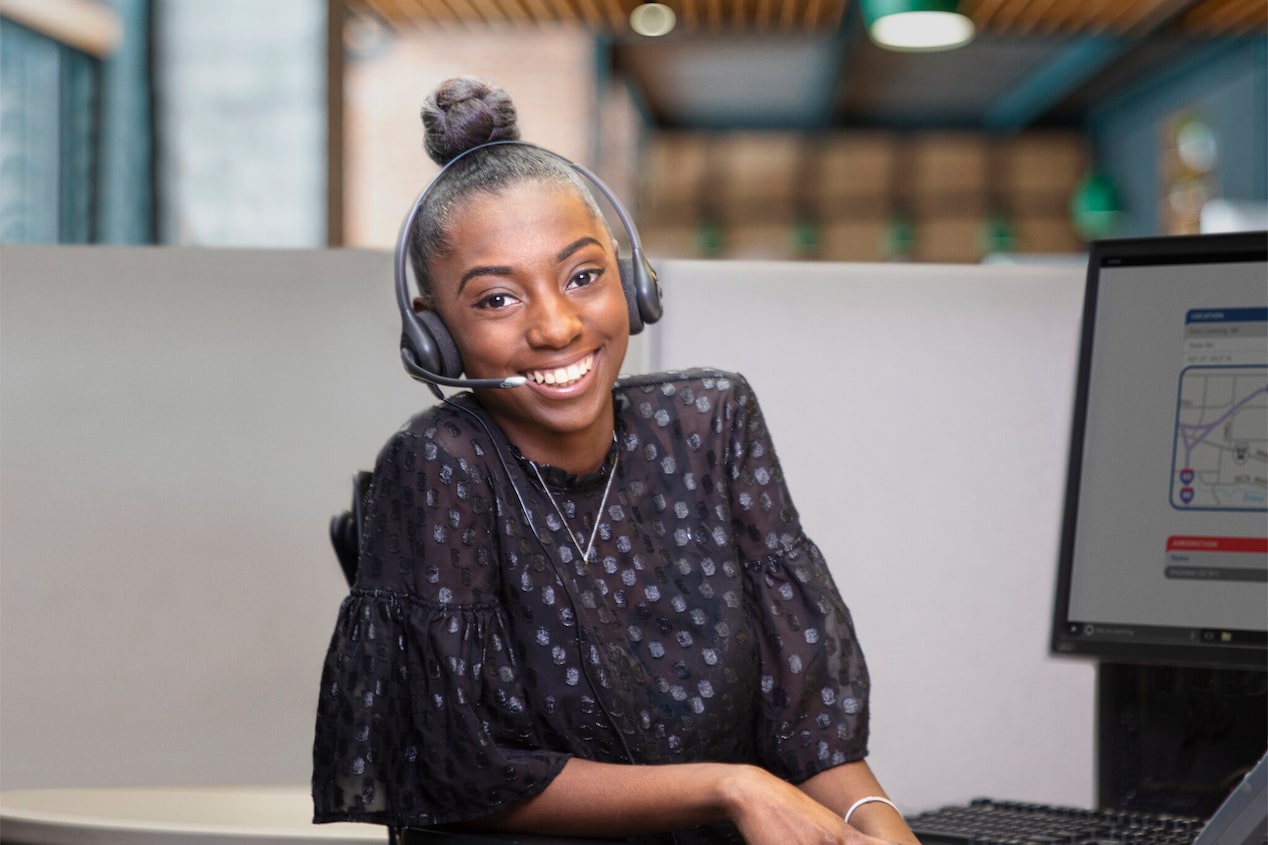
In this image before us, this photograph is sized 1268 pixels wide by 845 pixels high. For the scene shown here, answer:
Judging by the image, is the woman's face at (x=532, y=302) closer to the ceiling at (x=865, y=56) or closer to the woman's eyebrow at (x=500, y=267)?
the woman's eyebrow at (x=500, y=267)

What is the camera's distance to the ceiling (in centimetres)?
703

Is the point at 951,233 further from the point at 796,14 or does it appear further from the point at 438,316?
the point at 438,316

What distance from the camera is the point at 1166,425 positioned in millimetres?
1443

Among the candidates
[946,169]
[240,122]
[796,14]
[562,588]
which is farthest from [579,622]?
[946,169]

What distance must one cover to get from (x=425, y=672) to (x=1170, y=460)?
32.6 inches

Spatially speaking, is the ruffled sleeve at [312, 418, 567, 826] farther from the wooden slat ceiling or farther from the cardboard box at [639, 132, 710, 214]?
the cardboard box at [639, 132, 710, 214]

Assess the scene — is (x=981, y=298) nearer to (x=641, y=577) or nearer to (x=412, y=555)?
(x=641, y=577)

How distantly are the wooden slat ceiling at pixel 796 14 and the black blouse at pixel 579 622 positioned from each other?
18.5ft

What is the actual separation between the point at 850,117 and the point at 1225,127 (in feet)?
12.1

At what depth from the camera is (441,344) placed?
1205mm

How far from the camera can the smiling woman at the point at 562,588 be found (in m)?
1.12

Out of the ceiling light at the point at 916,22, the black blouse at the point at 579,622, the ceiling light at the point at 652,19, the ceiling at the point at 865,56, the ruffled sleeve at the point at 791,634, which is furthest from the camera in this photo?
the ceiling at the point at 865,56

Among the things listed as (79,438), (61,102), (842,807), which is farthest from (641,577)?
(61,102)

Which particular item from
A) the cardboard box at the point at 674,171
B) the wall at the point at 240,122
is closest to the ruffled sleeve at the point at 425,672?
the wall at the point at 240,122
